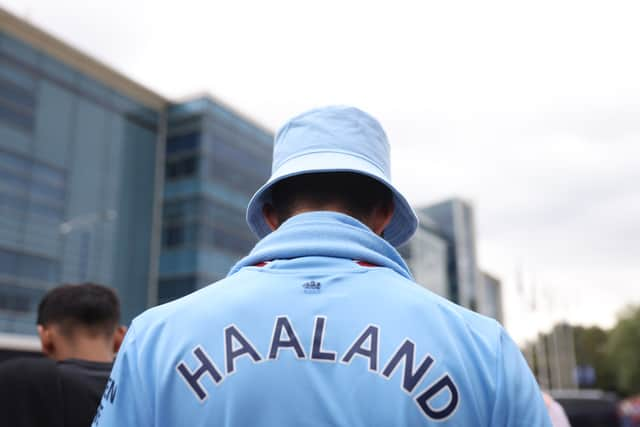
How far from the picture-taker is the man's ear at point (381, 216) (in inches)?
62.8

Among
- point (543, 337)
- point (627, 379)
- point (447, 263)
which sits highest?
point (447, 263)

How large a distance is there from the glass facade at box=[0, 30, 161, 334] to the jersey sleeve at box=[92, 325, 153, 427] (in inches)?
904

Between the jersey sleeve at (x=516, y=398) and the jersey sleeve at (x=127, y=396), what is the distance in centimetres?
72

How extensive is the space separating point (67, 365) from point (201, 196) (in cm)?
2684

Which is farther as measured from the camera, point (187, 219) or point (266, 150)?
point (266, 150)

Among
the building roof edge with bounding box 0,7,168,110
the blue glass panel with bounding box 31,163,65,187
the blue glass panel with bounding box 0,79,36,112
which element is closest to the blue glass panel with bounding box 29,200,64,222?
the blue glass panel with bounding box 31,163,65,187

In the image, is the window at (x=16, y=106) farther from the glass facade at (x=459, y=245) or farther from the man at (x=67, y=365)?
the glass facade at (x=459, y=245)

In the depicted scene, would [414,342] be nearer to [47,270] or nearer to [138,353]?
[138,353]

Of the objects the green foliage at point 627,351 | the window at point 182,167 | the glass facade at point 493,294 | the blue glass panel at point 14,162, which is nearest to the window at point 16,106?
the blue glass panel at point 14,162

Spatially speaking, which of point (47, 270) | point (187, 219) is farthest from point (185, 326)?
point (187, 219)

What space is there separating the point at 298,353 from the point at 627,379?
64.9 metres

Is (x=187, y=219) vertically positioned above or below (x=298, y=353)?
above

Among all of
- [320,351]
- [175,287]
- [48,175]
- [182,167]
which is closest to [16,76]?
[48,175]

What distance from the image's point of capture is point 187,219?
97.3 feet
